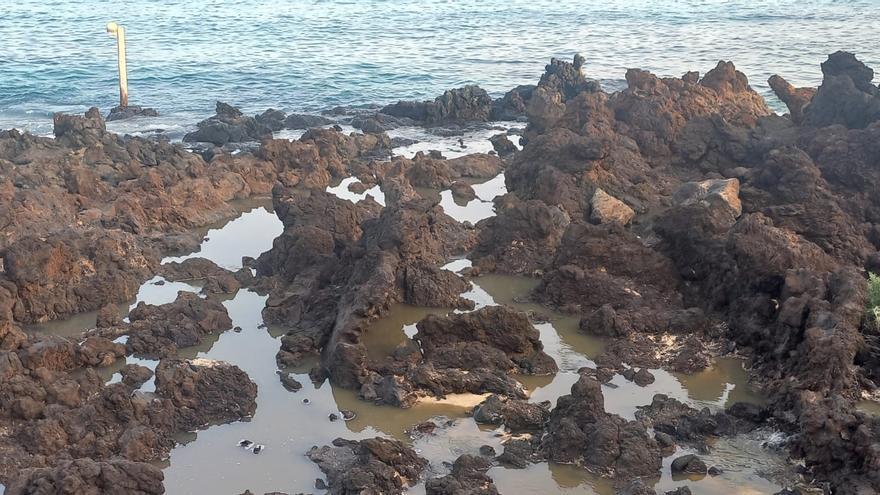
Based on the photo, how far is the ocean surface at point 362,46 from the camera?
36.2 metres

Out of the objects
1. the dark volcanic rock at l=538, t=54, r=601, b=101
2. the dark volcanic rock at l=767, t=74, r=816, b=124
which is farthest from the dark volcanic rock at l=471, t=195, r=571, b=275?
the dark volcanic rock at l=538, t=54, r=601, b=101

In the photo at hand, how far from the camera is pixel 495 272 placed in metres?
17.6

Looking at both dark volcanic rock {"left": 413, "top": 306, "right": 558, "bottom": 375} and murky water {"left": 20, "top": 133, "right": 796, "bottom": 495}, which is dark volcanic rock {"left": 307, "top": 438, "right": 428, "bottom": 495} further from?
dark volcanic rock {"left": 413, "top": 306, "right": 558, "bottom": 375}

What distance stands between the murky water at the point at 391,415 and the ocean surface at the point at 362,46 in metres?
16.2

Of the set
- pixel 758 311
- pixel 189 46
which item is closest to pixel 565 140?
pixel 758 311

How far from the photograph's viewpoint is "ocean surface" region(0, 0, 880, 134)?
36156 millimetres

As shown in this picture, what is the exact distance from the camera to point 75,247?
55.4 ft

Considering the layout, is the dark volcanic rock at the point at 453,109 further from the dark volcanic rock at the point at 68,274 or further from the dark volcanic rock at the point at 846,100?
the dark volcanic rock at the point at 68,274

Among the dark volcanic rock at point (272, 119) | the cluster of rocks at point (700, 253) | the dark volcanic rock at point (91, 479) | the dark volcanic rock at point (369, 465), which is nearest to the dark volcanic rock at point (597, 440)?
the cluster of rocks at point (700, 253)

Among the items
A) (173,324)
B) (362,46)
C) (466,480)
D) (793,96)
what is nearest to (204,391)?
(173,324)

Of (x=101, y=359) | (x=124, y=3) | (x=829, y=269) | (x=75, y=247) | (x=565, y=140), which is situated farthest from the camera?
(x=124, y=3)

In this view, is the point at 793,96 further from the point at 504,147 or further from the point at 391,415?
the point at 391,415

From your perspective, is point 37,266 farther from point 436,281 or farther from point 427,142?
point 427,142

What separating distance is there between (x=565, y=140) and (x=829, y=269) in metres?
7.45
